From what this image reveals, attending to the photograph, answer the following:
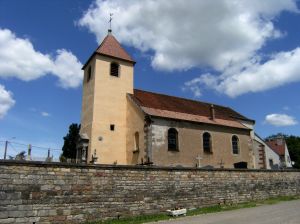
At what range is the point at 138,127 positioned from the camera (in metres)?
24.7

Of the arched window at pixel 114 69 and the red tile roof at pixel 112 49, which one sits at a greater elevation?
the red tile roof at pixel 112 49

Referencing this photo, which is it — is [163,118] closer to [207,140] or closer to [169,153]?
[169,153]

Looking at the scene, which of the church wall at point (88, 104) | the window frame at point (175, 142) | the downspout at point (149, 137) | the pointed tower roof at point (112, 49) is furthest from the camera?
the pointed tower roof at point (112, 49)

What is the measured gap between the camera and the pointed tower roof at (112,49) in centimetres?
2686

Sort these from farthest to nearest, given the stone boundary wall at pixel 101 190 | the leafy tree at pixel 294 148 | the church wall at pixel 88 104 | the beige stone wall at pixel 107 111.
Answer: the leafy tree at pixel 294 148, the church wall at pixel 88 104, the beige stone wall at pixel 107 111, the stone boundary wall at pixel 101 190

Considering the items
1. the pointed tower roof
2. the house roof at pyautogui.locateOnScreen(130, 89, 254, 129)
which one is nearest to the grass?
the house roof at pyautogui.locateOnScreen(130, 89, 254, 129)

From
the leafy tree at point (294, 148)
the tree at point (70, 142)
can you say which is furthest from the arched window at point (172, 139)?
the leafy tree at point (294, 148)

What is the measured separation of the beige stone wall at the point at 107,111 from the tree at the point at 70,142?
7.76 meters

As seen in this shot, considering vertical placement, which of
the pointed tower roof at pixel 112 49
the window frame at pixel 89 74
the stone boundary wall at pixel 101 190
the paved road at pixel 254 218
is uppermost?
the pointed tower roof at pixel 112 49

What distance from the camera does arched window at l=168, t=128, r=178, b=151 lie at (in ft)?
80.4

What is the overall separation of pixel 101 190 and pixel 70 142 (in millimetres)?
21220

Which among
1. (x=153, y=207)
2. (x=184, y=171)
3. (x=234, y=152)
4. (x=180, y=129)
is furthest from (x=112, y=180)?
(x=234, y=152)

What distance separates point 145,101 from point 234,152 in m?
9.43

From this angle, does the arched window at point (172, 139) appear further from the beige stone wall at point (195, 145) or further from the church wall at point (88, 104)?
the church wall at point (88, 104)
